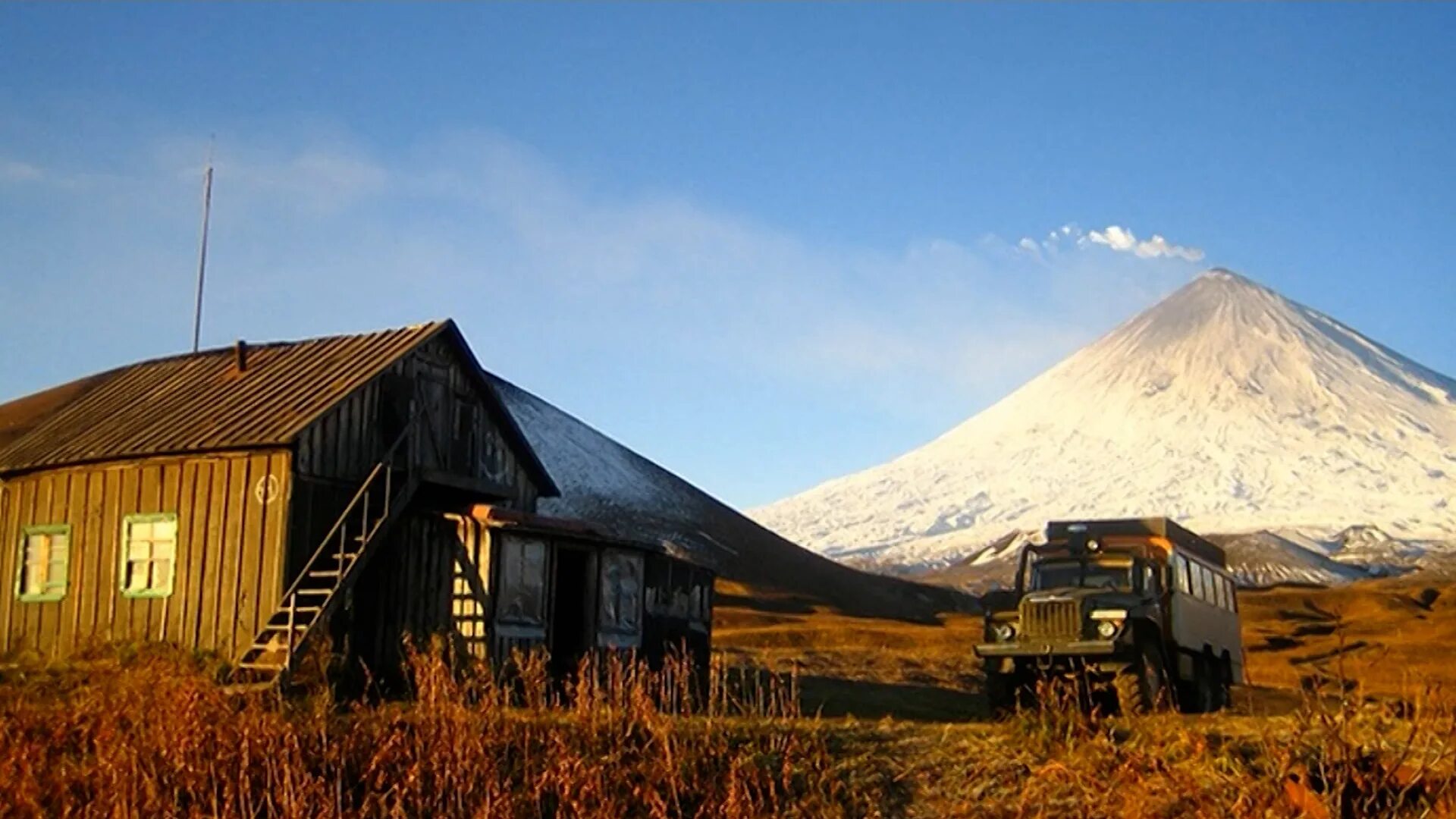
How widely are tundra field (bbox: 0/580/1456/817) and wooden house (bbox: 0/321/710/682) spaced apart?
4776 mm

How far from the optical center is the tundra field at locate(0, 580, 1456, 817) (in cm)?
1162

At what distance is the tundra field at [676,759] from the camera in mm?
11617

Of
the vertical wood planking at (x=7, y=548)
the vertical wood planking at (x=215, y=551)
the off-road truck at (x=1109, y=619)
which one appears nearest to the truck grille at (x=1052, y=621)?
the off-road truck at (x=1109, y=619)

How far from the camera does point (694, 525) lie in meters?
83.2

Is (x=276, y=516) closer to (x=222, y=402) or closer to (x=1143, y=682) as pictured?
(x=222, y=402)

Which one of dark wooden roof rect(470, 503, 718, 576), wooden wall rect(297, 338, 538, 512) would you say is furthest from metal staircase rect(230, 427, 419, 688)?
dark wooden roof rect(470, 503, 718, 576)

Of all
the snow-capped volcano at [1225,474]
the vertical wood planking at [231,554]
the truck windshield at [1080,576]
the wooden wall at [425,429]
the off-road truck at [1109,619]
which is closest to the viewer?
the off-road truck at [1109,619]

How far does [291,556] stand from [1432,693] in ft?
54.3

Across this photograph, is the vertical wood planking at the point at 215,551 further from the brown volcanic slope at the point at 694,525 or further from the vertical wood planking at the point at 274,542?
the brown volcanic slope at the point at 694,525

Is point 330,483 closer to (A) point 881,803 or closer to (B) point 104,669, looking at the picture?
(B) point 104,669

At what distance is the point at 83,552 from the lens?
80.0 ft

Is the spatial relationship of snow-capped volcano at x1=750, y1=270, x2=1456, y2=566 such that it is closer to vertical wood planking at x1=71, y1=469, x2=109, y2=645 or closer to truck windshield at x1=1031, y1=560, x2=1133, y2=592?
truck windshield at x1=1031, y1=560, x2=1133, y2=592

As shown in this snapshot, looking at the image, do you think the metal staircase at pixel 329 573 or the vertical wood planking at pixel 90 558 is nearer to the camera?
the metal staircase at pixel 329 573

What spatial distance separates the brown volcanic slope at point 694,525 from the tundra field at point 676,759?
1993 inches
